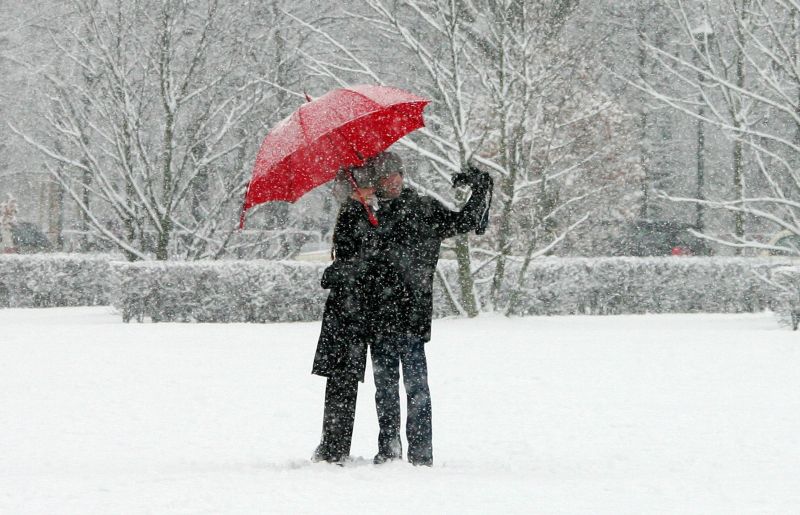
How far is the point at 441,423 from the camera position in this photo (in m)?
7.72

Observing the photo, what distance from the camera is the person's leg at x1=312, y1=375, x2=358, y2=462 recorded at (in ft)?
18.2

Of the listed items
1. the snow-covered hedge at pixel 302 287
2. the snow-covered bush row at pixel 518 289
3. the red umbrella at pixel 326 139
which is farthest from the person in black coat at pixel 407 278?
the snow-covered bush row at pixel 518 289

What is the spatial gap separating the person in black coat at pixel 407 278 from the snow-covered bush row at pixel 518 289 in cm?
1072

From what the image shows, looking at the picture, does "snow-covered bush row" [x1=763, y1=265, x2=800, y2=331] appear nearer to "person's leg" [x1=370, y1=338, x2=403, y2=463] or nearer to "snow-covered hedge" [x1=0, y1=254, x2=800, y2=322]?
"snow-covered hedge" [x1=0, y1=254, x2=800, y2=322]

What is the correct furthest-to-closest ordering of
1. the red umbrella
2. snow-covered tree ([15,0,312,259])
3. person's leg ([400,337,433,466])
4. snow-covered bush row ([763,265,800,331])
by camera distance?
1. snow-covered tree ([15,0,312,259])
2. snow-covered bush row ([763,265,800,331])
3. person's leg ([400,337,433,466])
4. the red umbrella

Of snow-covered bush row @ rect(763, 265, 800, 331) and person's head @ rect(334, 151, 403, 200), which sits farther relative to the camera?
snow-covered bush row @ rect(763, 265, 800, 331)

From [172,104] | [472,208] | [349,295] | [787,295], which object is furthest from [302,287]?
[472,208]

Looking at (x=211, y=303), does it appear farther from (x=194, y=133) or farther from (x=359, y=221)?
(x=359, y=221)

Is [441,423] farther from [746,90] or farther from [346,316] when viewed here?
[746,90]

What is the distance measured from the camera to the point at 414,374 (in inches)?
212

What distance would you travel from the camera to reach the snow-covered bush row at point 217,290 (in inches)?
623

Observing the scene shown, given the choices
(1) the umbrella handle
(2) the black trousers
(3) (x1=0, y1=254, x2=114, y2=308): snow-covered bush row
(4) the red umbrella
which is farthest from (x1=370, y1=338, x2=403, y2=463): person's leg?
(3) (x1=0, y1=254, x2=114, y2=308): snow-covered bush row

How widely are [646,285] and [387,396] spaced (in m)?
13.6

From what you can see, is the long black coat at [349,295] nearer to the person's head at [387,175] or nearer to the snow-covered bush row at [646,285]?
the person's head at [387,175]
